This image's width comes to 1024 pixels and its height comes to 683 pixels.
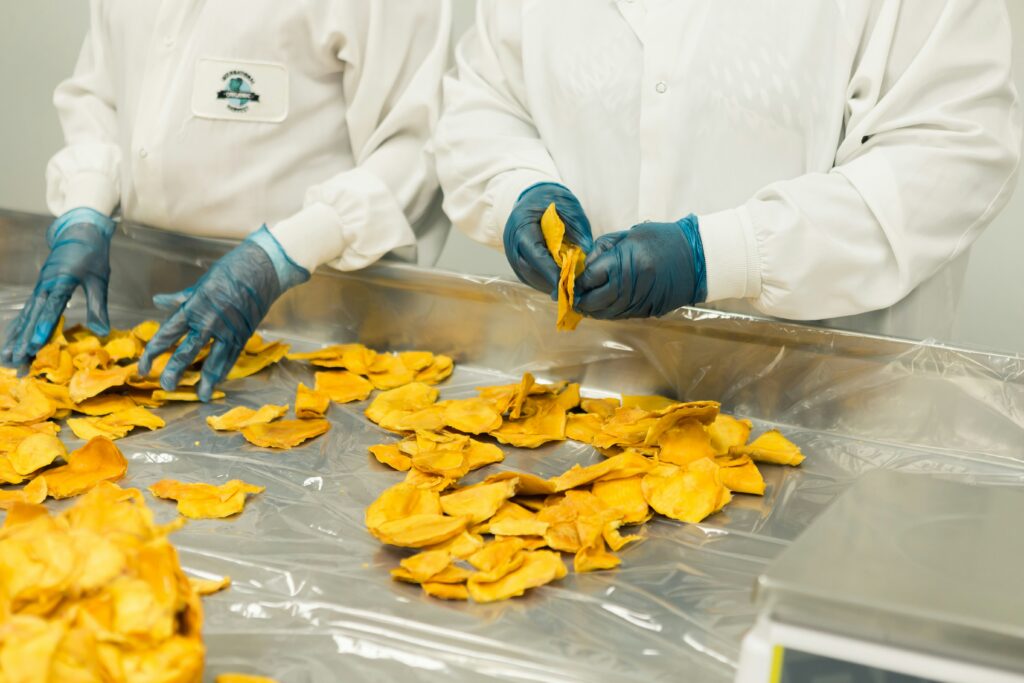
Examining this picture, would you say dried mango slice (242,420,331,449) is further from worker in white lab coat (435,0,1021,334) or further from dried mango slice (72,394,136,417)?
worker in white lab coat (435,0,1021,334)

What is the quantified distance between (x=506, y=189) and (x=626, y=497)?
1.76ft

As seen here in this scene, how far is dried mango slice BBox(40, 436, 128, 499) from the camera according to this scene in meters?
1.00

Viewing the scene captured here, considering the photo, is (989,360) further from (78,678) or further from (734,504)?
(78,678)

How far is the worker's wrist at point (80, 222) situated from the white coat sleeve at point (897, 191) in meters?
0.97

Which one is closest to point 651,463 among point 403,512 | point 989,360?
point 403,512

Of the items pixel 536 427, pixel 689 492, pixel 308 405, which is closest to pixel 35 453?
pixel 308 405

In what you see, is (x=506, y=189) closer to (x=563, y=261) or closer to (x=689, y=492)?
(x=563, y=261)

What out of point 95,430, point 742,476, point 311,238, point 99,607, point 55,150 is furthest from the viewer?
point 55,150

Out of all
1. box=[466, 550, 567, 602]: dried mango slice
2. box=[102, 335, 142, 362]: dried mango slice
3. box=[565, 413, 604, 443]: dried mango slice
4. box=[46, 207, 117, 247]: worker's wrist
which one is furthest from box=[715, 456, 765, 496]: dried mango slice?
box=[46, 207, 117, 247]: worker's wrist

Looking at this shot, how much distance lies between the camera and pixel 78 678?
0.58 meters

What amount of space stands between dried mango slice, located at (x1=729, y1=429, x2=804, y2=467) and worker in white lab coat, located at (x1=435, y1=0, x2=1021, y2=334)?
0.19 meters

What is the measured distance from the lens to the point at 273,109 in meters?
1.61

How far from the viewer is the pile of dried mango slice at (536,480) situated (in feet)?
2.77

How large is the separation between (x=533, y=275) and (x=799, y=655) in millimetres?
767
